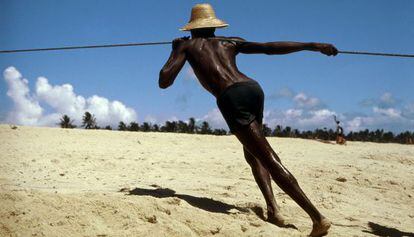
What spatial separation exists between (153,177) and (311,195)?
2.23m

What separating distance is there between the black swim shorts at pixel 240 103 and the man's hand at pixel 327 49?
0.74m

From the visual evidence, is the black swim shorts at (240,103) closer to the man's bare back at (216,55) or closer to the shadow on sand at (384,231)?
the man's bare back at (216,55)

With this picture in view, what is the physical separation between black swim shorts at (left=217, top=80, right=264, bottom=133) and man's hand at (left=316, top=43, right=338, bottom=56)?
0.74m

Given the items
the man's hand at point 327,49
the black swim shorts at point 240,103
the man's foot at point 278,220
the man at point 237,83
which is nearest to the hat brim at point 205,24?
the man at point 237,83

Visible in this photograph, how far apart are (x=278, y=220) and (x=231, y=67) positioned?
1510 mm

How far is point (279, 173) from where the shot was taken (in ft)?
12.7

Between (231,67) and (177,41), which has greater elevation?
(177,41)

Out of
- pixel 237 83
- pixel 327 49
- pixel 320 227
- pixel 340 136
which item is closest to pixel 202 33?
pixel 237 83

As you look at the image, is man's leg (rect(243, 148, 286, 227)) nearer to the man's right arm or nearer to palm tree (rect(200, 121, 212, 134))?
the man's right arm

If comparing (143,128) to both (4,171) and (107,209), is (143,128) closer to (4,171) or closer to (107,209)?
(4,171)

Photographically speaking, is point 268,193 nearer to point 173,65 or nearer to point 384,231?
point 384,231

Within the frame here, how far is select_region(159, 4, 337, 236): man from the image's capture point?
3.88m

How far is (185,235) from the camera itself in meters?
3.62

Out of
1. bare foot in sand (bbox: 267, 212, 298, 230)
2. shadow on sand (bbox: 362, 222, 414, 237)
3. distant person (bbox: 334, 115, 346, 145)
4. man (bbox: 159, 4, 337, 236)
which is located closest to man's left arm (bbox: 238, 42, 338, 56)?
man (bbox: 159, 4, 337, 236)
